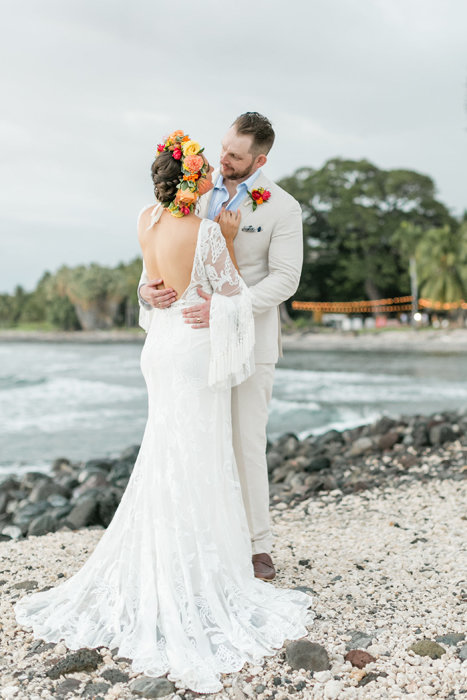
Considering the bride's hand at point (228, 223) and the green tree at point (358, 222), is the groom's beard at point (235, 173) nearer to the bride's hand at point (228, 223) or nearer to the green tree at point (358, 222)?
the bride's hand at point (228, 223)

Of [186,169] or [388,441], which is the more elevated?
[186,169]

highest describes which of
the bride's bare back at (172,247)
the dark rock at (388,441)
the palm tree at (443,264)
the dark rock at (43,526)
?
the palm tree at (443,264)

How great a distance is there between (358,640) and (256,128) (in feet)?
8.31

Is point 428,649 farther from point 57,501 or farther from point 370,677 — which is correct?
point 57,501

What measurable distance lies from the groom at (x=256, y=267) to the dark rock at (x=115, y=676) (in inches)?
44.1

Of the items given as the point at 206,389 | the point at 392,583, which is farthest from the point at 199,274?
the point at 392,583

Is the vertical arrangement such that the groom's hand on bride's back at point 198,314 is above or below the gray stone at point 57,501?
above

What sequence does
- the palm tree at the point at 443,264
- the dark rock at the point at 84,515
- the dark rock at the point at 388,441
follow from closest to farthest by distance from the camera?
the dark rock at the point at 84,515
the dark rock at the point at 388,441
the palm tree at the point at 443,264

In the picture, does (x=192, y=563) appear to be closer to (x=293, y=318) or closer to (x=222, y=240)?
(x=222, y=240)

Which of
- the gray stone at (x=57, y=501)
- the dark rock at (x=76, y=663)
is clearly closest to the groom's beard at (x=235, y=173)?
the dark rock at (x=76, y=663)

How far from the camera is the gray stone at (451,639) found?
119 inches

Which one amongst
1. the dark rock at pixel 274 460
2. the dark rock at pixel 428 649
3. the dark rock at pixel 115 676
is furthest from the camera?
the dark rock at pixel 274 460

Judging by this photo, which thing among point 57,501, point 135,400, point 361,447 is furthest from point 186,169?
point 135,400

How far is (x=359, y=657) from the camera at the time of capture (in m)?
2.90
